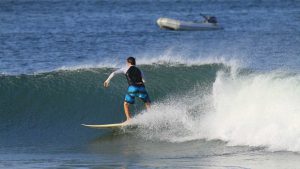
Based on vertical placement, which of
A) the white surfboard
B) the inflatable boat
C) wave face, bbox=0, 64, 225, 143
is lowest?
the white surfboard

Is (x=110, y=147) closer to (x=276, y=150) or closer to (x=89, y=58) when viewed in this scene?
(x=276, y=150)

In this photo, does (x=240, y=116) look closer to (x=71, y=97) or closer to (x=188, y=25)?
(x=71, y=97)

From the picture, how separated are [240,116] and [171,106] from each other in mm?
1710

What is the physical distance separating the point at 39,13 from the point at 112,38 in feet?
94.9

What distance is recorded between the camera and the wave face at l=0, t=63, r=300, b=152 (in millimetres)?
14891

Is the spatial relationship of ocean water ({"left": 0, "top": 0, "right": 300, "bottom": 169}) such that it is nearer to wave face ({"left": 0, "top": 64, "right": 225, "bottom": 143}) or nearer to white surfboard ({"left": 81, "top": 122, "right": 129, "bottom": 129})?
wave face ({"left": 0, "top": 64, "right": 225, "bottom": 143})

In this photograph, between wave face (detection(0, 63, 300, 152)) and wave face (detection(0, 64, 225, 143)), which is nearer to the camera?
wave face (detection(0, 63, 300, 152))

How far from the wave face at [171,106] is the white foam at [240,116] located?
0.7 inches

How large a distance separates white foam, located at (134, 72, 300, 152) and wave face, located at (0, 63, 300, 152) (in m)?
0.02

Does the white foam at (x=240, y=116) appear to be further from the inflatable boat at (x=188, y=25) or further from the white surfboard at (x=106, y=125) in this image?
the inflatable boat at (x=188, y=25)

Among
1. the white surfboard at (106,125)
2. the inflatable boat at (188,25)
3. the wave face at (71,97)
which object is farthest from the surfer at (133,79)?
the inflatable boat at (188,25)

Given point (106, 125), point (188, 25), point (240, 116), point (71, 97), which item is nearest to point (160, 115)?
point (106, 125)

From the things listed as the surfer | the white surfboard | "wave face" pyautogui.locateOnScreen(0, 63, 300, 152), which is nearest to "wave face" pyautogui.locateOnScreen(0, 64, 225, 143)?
"wave face" pyautogui.locateOnScreen(0, 63, 300, 152)

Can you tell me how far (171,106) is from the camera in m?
Answer: 16.4
